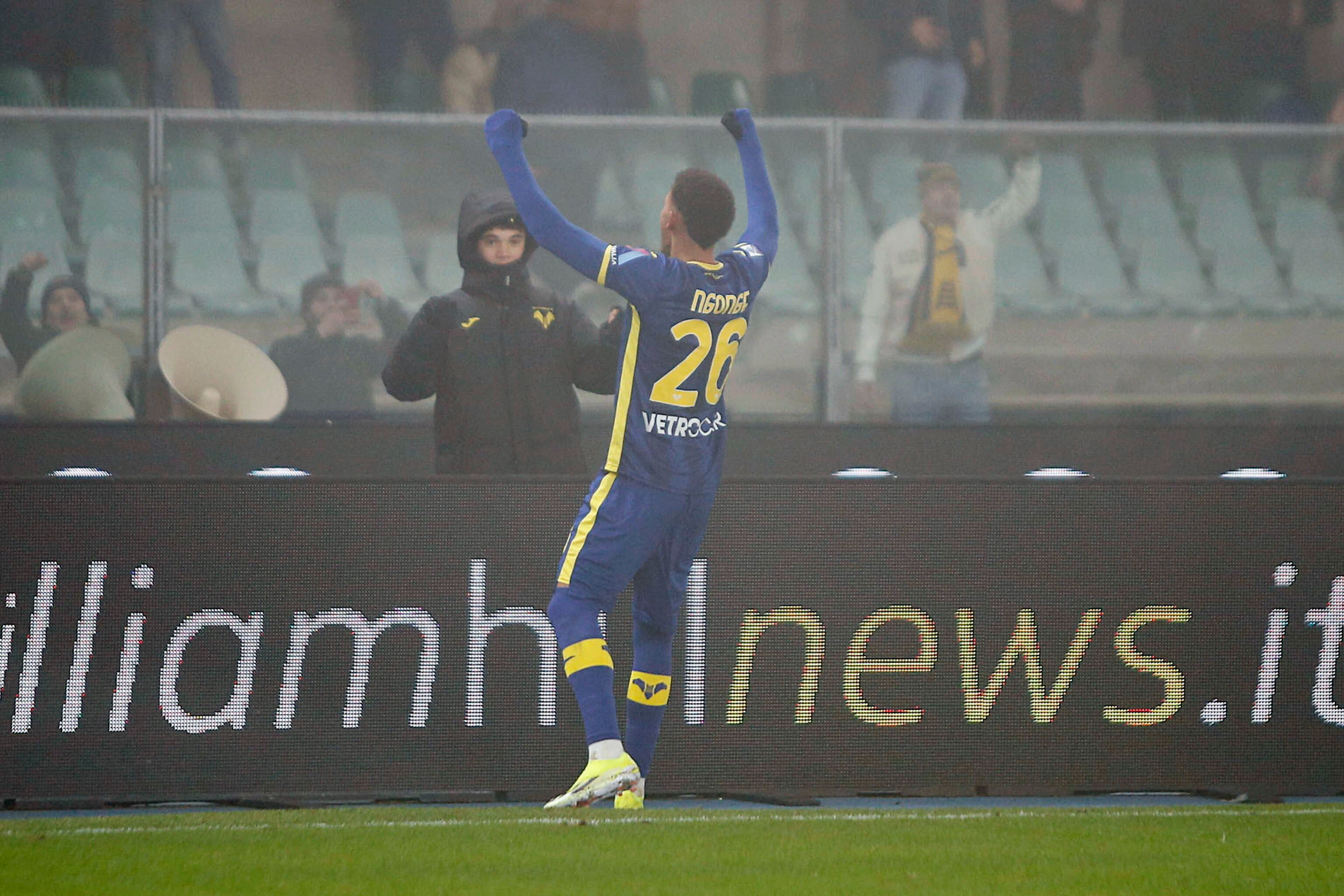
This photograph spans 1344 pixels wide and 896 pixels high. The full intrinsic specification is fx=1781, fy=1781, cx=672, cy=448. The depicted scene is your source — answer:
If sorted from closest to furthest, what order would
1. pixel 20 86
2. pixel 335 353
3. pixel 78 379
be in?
pixel 78 379, pixel 335 353, pixel 20 86

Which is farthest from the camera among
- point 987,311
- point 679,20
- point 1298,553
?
point 679,20

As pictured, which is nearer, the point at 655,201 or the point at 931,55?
the point at 655,201

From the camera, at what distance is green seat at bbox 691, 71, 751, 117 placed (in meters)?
11.7

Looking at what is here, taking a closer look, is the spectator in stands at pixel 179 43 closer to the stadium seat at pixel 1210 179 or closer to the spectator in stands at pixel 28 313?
the spectator in stands at pixel 28 313

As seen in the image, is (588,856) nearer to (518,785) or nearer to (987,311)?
(518,785)

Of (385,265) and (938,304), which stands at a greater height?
(385,265)

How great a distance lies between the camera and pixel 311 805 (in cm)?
543

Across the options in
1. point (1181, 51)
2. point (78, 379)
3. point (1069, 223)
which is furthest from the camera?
point (1181, 51)

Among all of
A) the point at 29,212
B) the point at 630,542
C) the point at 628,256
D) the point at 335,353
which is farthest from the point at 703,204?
the point at 29,212

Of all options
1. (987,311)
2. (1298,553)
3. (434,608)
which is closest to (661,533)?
(434,608)

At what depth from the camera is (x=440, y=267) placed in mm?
10078

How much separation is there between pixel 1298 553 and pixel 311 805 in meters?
3.17

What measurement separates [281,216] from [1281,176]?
18.9 ft

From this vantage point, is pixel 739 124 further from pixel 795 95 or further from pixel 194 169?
pixel 795 95
